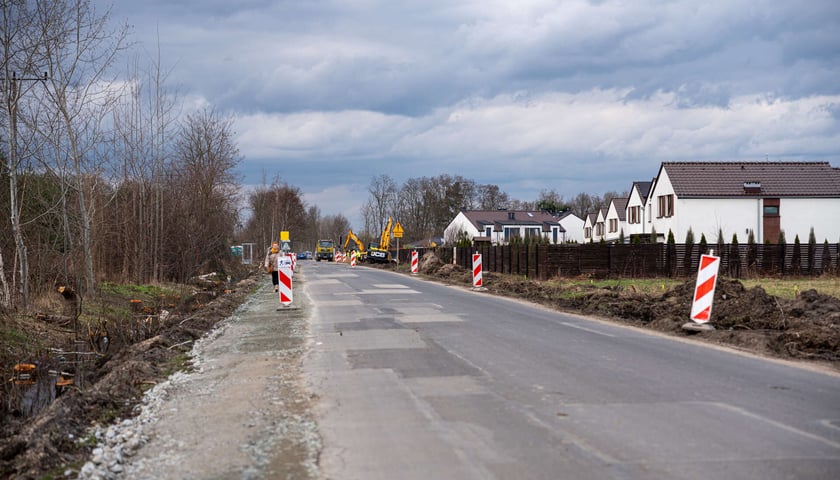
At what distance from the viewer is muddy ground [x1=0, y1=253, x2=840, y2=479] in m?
5.76

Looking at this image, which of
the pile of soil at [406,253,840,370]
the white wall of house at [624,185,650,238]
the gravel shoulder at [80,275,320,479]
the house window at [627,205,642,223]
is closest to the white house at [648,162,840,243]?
the white wall of house at [624,185,650,238]

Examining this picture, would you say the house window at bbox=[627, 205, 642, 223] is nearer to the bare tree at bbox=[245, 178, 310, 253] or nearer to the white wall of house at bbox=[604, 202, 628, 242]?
the white wall of house at bbox=[604, 202, 628, 242]

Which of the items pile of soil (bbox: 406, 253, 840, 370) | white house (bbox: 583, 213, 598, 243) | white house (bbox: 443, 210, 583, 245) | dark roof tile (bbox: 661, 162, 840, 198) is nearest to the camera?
pile of soil (bbox: 406, 253, 840, 370)

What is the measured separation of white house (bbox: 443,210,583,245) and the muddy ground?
71.8 metres

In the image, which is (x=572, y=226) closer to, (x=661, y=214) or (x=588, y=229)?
(x=588, y=229)

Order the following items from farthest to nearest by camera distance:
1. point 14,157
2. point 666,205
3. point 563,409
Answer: point 666,205 < point 14,157 < point 563,409

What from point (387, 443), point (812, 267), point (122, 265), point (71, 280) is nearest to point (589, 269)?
point (812, 267)

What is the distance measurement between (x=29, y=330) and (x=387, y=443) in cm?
1077

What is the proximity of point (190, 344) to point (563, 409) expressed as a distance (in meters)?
7.86

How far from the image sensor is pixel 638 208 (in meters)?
60.8

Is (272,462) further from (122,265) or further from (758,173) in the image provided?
(758,173)

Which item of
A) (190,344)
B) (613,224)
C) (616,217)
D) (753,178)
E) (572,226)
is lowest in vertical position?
(190,344)

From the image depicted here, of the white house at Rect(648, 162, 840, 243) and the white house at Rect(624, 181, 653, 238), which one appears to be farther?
the white house at Rect(624, 181, 653, 238)

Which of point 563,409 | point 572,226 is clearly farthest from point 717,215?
point 572,226
